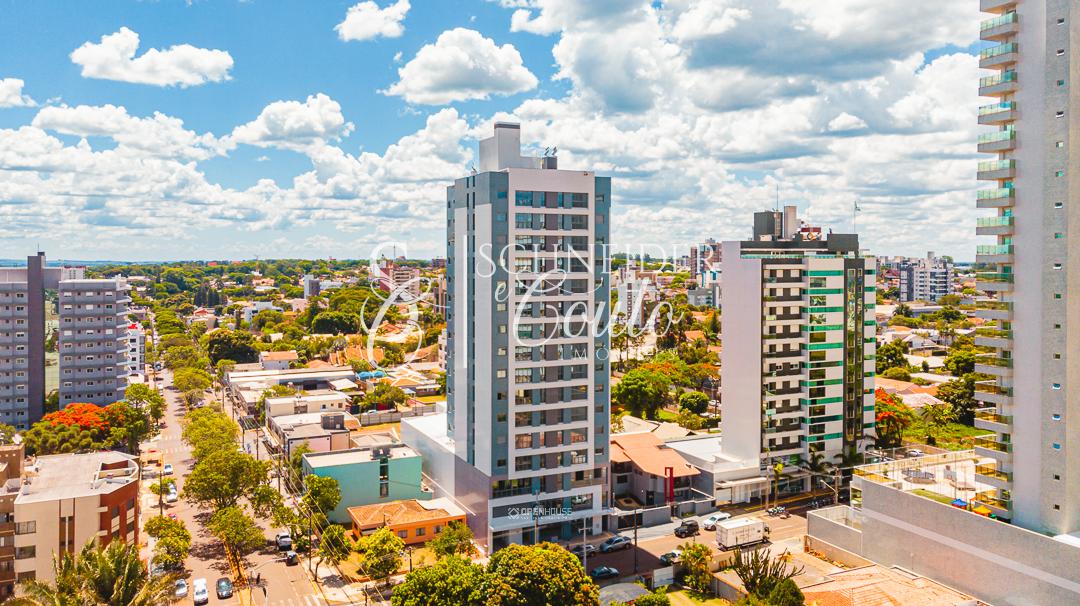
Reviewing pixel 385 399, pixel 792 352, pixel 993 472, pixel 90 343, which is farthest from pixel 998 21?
pixel 90 343

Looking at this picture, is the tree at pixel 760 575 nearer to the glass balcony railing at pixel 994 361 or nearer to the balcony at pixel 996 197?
the glass balcony railing at pixel 994 361

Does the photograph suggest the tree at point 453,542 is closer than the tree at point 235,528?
Yes

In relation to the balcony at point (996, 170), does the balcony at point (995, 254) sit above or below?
below

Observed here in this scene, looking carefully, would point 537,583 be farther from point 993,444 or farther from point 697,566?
point 993,444

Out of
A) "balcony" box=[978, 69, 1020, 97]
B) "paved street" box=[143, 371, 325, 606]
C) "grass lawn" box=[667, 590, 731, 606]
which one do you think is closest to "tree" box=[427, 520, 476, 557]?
"paved street" box=[143, 371, 325, 606]

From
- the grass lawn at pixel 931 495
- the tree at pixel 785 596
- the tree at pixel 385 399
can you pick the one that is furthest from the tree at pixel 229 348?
the grass lawn at pixel 931 495

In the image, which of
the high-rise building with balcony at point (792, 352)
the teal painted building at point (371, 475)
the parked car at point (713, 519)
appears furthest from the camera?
the high-rise building with balcony at point (792, 352)

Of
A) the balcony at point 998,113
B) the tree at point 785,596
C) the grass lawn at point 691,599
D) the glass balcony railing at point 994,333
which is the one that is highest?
the balcony at point 998,113

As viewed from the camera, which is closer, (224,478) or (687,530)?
(224,478)
